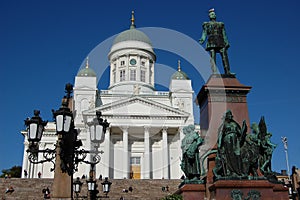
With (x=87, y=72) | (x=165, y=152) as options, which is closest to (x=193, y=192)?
(x=165, y=152)

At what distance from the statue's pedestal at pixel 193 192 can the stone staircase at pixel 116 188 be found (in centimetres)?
1745

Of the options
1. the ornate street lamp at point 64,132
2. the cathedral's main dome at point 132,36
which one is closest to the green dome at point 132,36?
the cathedral's main dome at point 132,36

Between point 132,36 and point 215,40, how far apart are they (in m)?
55.3

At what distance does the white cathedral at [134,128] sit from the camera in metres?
45.8

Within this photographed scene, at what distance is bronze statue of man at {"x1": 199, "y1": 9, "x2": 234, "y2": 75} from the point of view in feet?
35.8

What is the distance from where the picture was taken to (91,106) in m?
49.4

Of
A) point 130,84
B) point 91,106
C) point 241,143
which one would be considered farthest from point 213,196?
point 130,84

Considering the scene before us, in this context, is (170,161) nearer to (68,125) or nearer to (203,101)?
(203,101)

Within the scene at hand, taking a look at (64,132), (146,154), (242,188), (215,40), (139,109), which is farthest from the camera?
(139,109)

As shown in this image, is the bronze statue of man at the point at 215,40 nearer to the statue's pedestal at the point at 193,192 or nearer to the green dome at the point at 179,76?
the statue's pedestal at the point at 193,192

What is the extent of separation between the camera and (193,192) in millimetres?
8852

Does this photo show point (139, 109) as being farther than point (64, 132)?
Yes

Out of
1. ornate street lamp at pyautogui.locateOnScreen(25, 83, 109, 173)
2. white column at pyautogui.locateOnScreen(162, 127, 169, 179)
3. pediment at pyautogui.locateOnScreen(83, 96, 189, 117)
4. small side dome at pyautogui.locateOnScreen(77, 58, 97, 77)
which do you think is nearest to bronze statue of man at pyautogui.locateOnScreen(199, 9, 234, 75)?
ornate street lamp at pyautogui.locateOnScreen(25, 83, 109, 173)

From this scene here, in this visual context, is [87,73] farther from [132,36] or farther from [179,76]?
[179,76]
